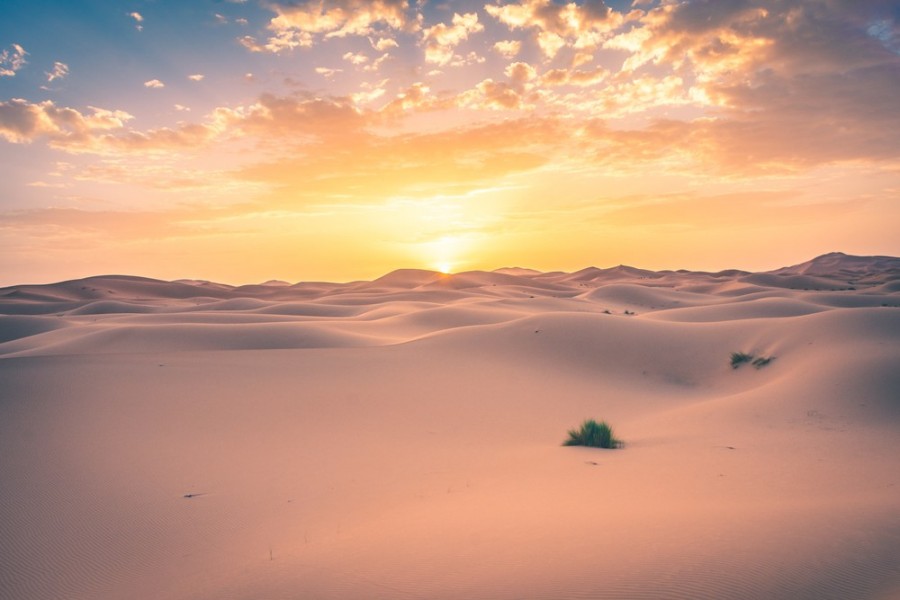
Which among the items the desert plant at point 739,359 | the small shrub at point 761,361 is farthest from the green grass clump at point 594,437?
the desert plant at point 739,359

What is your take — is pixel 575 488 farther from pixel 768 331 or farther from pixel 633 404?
pixel 768 331

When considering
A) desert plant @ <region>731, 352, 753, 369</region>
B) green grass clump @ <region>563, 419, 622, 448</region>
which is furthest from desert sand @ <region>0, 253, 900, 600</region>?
green grass clump @ <region>563, 419, 622, 448</region>

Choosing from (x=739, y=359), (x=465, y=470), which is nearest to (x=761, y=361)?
(x=739, y=359)

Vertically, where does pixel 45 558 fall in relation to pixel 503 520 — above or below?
below

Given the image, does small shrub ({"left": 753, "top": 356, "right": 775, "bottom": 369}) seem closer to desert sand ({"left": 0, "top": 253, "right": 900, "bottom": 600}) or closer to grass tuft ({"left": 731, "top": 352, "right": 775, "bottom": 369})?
grass tuft ({"left": 731, "top": 352, "right": 775, "bottom": 369})

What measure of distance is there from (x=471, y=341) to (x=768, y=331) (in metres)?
7.40

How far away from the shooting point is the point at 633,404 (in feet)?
31.8

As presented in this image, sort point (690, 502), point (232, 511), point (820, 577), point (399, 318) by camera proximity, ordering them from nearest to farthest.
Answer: point (820, 577)
point (690, 502)
point (232, 511)
point (399, 318)

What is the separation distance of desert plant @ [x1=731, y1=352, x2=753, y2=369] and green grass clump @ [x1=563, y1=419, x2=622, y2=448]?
21.4ft

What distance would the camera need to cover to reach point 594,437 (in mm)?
6551

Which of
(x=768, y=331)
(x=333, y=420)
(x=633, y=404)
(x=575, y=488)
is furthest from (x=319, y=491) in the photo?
(x=768, y=331)

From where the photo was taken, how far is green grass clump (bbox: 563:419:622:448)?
6484 millimetres

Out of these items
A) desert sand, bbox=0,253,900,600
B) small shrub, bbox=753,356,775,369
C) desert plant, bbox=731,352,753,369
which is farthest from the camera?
desert plant, bbox=731,352,753,369

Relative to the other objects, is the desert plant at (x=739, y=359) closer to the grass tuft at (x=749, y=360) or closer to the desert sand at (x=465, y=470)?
the grass tuft at (x=749, y=360)
